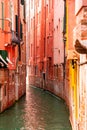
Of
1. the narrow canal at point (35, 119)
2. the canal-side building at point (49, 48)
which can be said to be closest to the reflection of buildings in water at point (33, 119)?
the narrow canal at point (35, 119)

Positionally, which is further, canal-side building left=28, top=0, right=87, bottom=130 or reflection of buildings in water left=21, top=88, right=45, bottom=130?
canal-side building left=28, top=0, right=87, bottom=130

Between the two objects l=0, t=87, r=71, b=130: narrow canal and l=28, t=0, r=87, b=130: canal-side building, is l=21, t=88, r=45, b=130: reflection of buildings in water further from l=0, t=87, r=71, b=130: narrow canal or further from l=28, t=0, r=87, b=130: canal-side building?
l=28, t=0, r=87, b=130: canal-side building

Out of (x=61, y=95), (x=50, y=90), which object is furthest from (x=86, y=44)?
(x=50, y=90)

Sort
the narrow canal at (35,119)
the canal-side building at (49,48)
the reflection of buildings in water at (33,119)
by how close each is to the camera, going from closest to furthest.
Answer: the narrow canal at (35,119) → the reflection of buildings in water at (33,119) → the canal-side building at (49,48)

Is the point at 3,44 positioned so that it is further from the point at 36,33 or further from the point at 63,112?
the point at 36,33

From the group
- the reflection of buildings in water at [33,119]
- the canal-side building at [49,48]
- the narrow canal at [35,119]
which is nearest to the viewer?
the narrow canal at [35,119]

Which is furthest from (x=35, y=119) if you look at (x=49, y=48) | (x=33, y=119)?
(x=49, y=48)

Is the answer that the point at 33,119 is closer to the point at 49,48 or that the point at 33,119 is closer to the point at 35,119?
the point at 35,119

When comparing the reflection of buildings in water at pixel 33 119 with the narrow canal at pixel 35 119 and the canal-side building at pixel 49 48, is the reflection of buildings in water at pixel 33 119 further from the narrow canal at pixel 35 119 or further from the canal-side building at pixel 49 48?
the canal-side building at pixel 49 48

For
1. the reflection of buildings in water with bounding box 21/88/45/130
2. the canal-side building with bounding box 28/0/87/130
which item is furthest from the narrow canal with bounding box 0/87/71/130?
the canal-side building with bounding box 28/0/87/130

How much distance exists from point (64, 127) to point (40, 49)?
90.2 ft

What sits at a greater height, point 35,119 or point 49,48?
point 49,48

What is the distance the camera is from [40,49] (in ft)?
143

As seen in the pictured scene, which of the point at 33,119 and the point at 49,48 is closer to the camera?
the point at 33,119
